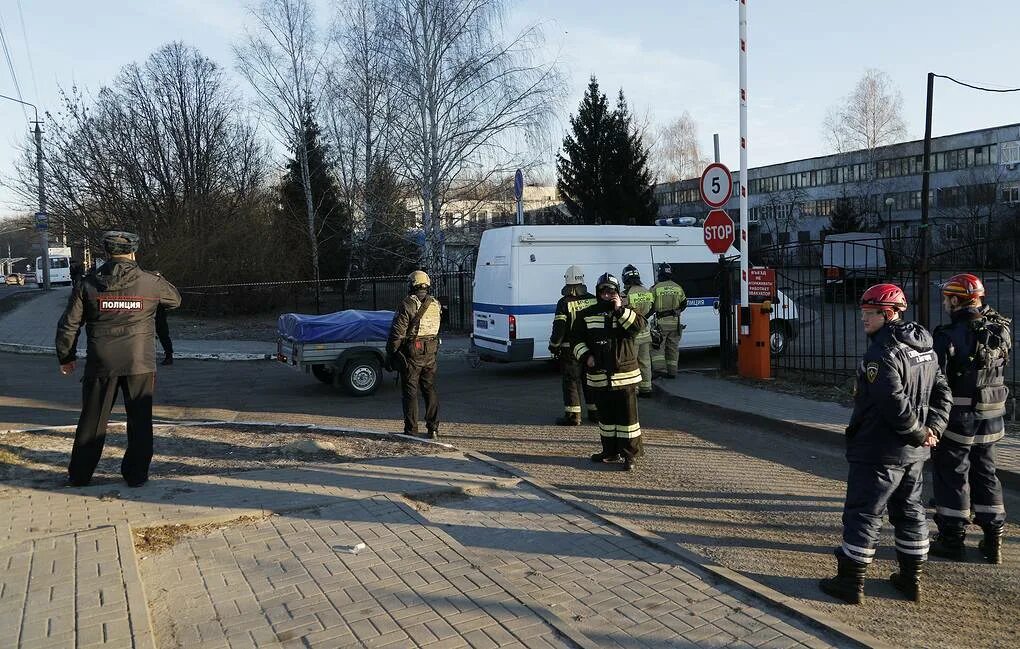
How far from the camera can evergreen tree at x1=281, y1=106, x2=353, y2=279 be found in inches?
1291

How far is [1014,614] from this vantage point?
12.9ft

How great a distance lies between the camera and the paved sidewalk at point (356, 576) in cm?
360

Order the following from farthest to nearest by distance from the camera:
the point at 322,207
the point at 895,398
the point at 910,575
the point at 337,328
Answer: the point at 322,207, the point at 337,328, the point at 910,575, the point at 895,398

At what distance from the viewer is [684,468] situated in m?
7.10

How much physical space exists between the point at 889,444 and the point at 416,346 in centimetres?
498

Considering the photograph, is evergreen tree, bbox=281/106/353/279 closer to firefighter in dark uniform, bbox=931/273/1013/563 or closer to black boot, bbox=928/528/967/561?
firefighter in dark uniform, bbox=931/273/1013/563

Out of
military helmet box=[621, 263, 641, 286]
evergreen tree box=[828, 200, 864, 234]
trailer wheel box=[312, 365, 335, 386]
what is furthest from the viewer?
evergreen tree box=[828, 200, 864, 234]

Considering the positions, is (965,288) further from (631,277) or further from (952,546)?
(631,277)

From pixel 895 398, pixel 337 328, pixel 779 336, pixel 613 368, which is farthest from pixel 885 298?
pixel 779 336

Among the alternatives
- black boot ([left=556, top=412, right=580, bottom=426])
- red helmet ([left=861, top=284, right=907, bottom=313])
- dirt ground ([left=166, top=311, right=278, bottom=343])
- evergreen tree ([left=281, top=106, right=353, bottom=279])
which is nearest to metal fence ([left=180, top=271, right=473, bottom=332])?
dirt ground ([left=166, top=311, right=278, bottom=343])

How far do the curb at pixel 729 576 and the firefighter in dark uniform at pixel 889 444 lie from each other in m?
0.41

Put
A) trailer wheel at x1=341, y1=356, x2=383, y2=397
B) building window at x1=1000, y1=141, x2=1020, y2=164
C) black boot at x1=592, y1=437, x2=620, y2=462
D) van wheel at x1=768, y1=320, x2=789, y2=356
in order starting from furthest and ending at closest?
building window at x1=1000, y1=141, x2=1020, y2=164 < van wheel at x1=768, y1=320, x2=789, y2=356 < trailer wheel at x1=341, y1=356, x2=383, y2=397 < black boot at x1=592, y1=437, x2=620, y2=462

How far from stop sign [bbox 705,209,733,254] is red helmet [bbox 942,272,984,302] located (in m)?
6.53

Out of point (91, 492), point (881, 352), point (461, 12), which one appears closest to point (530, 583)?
point (881, 352)
